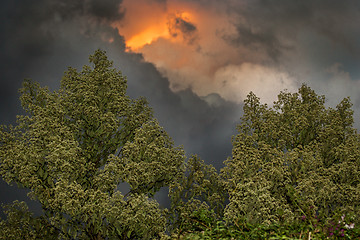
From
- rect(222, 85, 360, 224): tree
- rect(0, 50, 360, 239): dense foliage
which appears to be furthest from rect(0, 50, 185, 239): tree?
rect(222, 85, 360, 224): tree

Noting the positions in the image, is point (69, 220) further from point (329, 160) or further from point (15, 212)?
point (329, 160)

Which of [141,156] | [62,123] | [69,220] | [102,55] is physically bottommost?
[69,220]

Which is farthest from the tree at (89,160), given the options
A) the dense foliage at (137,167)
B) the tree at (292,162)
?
the tree at (292,162)

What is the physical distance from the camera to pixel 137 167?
19.4 meters

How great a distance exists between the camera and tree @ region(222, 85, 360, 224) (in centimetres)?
1784

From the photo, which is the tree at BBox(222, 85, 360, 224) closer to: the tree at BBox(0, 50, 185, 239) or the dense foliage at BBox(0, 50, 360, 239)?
the dense foliage at BBox(0, 50, 360, 239)

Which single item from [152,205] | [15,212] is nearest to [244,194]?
[152,205]

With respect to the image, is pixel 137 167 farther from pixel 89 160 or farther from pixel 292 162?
pixel 292 162

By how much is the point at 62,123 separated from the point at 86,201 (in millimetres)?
5014

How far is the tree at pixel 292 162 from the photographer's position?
17844 mm

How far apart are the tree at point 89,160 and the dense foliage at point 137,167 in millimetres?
57

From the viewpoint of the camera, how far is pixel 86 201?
18797mm

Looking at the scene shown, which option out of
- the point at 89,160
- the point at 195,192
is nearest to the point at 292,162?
the point at 195,192

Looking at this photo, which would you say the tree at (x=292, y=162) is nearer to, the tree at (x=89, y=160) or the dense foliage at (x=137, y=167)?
the dense foliage at (x=137, y=167)
